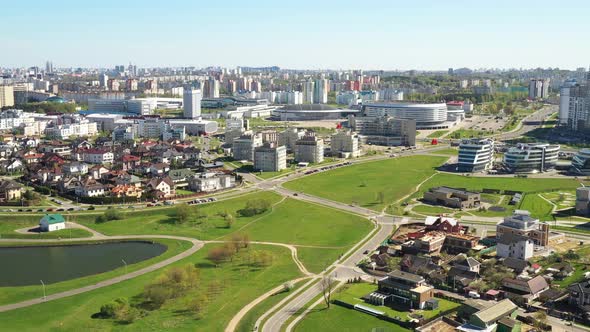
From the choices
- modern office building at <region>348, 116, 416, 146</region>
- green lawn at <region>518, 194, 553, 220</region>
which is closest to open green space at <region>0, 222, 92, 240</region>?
green lawn at <region>518, 194, 553, 220</region>

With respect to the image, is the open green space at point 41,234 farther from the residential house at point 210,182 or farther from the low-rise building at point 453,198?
the low-rise building at point 453,198

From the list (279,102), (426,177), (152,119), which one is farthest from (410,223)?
(279,102)

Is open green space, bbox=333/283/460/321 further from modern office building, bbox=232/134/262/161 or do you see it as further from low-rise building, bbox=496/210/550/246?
modern office building, bbox=232/134/262/161

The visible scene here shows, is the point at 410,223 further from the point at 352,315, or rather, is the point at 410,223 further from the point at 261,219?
the point at 352,315

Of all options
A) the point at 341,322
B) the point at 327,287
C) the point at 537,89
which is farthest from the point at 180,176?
the point at 537,89

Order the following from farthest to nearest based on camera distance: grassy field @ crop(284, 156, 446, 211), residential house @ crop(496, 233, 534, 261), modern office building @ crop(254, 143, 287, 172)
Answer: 1. modern office building @ crop(254, 143, 287, 172)
2. grassy field @ crop(284, 156, 446, 211)
3. residential house @ crop(496, 233, 534, 261)

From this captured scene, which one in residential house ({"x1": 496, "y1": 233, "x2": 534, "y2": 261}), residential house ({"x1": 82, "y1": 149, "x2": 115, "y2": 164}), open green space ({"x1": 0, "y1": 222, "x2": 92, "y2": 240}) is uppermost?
residential house ({"x1": 82, "y1": 149, "x2": 115, "y2": 164})

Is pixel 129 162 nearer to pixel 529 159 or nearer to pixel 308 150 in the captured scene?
pixel 308 150
